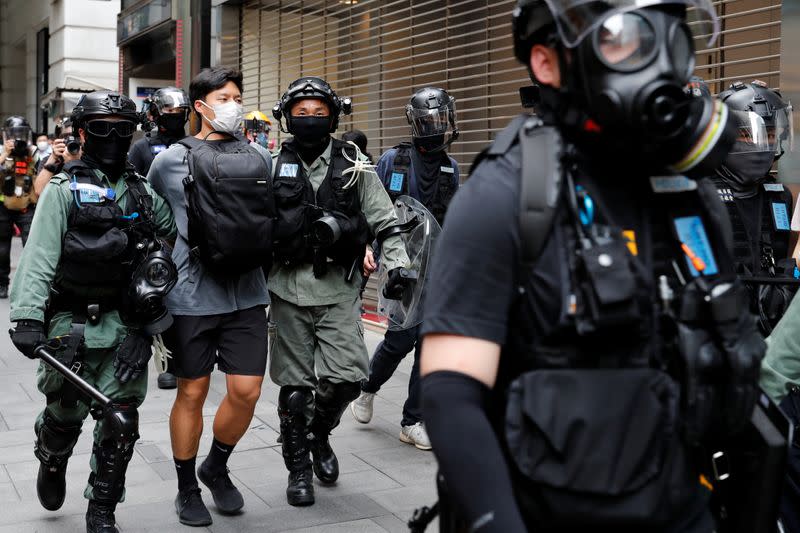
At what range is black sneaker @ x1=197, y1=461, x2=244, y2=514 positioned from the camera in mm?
4820

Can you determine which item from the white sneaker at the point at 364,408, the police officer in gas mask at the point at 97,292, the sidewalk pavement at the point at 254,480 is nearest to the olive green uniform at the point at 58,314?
the police officer in gas mask at the point at 97,292

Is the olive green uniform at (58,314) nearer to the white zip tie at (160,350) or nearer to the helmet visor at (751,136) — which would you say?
the white zip tie at (160,350)

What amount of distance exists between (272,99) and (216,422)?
31.5ft

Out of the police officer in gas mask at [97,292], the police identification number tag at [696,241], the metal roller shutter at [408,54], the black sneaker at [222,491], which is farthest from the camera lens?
the metal roller shutter at [408,54]

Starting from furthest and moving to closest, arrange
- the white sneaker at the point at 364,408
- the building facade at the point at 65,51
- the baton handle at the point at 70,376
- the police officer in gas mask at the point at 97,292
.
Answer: the building facade at the point at 65,51
the white sneaker at the point at 364,408
the police officer in gas mask at the point at 97,292
the baton handle at the point at 70,376

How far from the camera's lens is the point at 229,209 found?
452cm

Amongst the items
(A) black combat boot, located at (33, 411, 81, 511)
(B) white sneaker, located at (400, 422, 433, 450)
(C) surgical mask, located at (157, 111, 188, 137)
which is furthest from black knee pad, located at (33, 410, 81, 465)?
(C) surgical mask, located at (157, 111, 188, 137)

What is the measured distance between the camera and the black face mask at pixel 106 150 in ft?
14.6

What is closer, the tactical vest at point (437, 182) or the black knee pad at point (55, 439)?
the black knee pad at point (55, 439)

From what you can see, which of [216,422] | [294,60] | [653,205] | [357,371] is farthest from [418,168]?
[294,60]

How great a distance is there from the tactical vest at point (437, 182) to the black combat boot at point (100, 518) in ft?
8.49

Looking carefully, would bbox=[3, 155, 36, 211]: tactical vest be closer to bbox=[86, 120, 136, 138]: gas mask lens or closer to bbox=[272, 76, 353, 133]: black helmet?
bbox=[272, 76, 353, 133]: black helmet

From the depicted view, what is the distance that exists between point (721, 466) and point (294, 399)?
10.5ft

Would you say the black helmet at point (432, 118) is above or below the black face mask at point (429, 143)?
above
